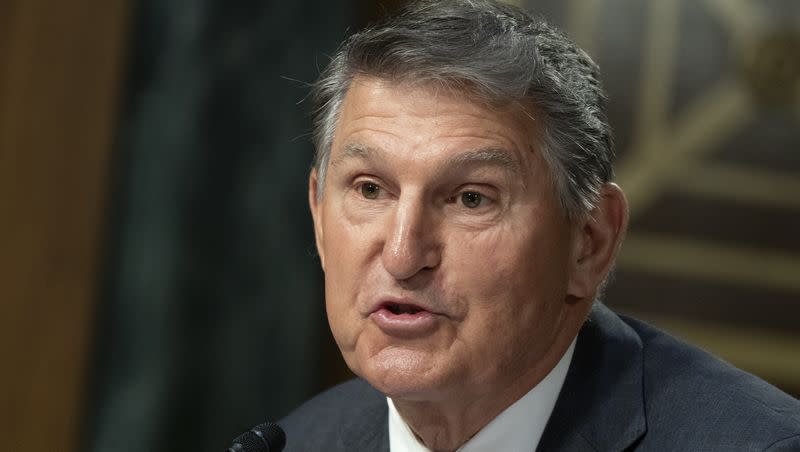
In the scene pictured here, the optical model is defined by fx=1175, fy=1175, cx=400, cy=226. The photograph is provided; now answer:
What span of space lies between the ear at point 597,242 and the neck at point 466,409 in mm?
113

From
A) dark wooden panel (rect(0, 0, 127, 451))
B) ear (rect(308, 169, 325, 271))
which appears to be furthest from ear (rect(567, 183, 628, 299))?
dark wooden panel (rect(0, 0, 127, 451))

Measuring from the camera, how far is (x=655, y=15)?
201 inches

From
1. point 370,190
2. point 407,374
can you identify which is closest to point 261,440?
point 407,374

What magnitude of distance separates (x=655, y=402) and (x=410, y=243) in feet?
1.90

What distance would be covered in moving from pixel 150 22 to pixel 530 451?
214 cm

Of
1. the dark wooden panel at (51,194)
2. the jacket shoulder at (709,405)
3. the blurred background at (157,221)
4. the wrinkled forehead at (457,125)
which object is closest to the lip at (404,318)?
the wrinkled forehead at (457,125)

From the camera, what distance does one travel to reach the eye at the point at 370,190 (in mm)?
2256

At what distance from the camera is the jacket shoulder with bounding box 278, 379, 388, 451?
2.67 meters

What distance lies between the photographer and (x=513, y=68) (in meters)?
2.21

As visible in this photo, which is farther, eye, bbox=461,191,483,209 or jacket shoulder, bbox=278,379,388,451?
jacket shoulder, bbox=278,379,388,451

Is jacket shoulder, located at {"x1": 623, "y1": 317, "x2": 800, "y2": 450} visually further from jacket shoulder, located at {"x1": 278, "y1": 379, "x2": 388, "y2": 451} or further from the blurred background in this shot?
the blurred background

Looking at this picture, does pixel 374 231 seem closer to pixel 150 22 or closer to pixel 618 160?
pixel 150 22

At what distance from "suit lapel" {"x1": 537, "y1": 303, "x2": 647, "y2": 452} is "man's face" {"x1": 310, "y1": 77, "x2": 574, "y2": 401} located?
13 centimetres

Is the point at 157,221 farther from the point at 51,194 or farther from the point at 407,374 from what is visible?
the point at 407,374
